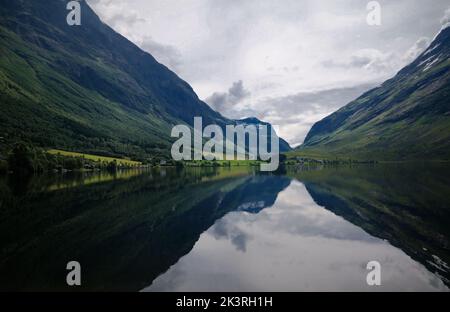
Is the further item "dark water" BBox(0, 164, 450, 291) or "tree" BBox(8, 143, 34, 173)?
"tree" BBox(8, 143, 34, 173)

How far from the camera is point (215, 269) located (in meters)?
22.4

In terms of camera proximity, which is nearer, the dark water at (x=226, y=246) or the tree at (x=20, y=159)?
the dark water at (x=226, y=246)

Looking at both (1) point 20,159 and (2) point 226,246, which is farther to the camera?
(1) point 20,159

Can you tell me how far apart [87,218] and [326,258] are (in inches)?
1111

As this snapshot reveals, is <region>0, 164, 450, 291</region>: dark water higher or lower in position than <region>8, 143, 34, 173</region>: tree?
lower

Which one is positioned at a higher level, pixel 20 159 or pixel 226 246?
pixel 20 159

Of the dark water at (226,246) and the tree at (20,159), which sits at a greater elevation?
the tree at (20,159)

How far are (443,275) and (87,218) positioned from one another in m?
35.5

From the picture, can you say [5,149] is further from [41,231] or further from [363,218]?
[363,218]
